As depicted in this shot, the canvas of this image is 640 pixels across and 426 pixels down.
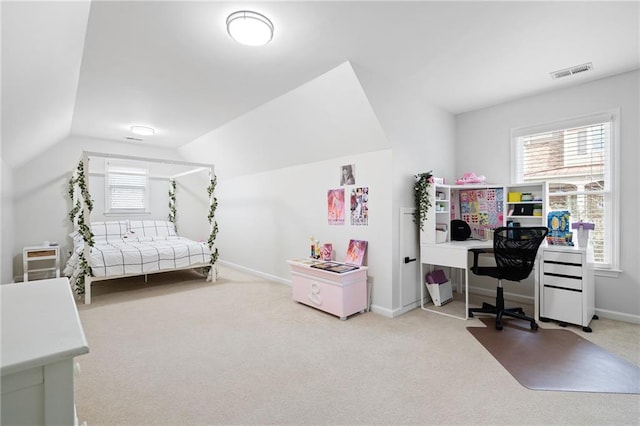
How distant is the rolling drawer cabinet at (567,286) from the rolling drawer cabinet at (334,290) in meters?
1.85

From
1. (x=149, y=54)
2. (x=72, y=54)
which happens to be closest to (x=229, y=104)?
(x=149, y=54)

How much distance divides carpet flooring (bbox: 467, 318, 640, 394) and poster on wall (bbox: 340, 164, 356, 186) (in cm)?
205

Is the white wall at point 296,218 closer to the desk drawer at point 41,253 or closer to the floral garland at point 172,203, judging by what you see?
the floral garland at point 172,203

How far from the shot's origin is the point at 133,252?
4.30 meters

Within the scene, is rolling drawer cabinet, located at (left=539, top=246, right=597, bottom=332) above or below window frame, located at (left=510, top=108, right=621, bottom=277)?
below

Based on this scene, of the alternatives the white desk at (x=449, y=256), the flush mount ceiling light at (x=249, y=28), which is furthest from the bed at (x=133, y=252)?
the flush mount ceiling light at (x=249, y=28)

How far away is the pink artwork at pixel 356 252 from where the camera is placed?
359 cm

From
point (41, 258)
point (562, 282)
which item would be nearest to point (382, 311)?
point (562, 282)

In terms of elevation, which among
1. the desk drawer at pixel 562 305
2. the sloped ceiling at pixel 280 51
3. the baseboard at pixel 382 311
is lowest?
the baseboard at pixel 382 311

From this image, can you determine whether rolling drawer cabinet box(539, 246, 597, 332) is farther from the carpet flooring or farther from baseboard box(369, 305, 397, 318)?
baseboard box(369, 305, 397, 318)

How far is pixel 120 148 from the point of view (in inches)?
231

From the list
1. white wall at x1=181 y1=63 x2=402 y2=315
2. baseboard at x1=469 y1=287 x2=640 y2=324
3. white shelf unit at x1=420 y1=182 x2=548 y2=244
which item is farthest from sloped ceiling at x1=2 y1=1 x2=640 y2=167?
baseboard at x1=469 y1=287 x2=640 y2=324

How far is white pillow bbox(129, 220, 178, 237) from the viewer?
18.7 ft

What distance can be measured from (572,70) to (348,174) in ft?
8.13
